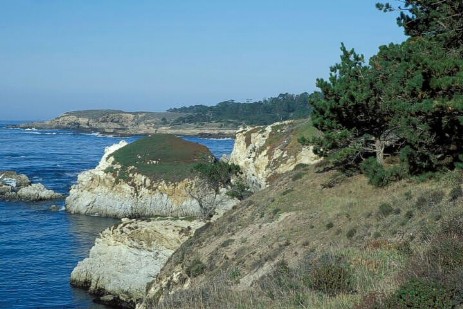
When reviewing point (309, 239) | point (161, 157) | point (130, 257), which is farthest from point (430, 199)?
point (161, 157)

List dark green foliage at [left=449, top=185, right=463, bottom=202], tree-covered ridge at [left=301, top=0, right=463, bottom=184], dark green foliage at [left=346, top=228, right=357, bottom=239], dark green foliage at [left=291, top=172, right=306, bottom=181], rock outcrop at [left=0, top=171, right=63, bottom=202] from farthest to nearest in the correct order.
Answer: rock outcrop at [left=0, top=171, right=63, bottom=202]
dark green foliage at [left=291, top=172, right=306, bottom=181]
dark green foliage at [left=346, top=228, right=357, bottom=239]
dark green foliage at [left=449, top=185, right=463, bottom=202]
tree-covered ridge at [left=301, top=0, right=463, bottom=184]

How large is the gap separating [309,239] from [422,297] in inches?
807

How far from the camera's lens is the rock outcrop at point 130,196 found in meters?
79.8

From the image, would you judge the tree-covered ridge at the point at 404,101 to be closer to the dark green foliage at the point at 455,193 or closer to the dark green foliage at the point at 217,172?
the dark green foliage at the point at 455,193

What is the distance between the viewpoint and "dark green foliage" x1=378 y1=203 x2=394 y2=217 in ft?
88.1

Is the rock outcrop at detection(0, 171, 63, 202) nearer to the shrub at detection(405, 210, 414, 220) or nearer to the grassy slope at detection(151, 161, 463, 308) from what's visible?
the grassy slope at detection(151, 161, 463, 308)

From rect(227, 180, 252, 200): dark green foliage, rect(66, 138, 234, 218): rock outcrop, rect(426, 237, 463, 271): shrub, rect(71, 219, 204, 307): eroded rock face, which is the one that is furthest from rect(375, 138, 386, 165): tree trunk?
rect(66, 138, 234, 218): rock outcrop

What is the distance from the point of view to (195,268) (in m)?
33.4

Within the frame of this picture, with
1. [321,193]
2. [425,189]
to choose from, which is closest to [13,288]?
[321,193]

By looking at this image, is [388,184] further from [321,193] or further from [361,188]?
[321,193]

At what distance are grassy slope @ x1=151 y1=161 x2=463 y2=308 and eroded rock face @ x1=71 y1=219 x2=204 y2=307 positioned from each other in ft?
15.2

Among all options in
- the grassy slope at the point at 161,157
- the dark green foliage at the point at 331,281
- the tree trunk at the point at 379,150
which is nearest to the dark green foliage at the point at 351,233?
the tree trunk at the point at 379,150

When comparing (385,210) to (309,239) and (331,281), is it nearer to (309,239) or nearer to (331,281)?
(309,239)

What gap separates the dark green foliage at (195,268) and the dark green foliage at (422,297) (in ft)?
→ 80.9
